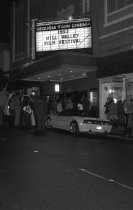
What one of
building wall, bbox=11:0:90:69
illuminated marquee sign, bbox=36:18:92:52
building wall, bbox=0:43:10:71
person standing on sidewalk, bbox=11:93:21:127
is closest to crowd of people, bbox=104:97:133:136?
person standing on sidewalk, bbox=11:93:21:127

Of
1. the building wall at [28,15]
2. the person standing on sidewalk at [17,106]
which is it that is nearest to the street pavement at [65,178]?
the person standing on sidewalk at [17,106]

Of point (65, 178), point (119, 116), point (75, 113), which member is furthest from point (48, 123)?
point (65, 178)

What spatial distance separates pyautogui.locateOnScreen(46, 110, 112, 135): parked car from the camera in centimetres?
1739

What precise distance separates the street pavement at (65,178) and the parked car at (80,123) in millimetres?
4098

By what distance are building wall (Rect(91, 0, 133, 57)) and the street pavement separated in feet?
32.7

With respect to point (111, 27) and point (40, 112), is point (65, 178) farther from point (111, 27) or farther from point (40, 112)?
point (111, 27)

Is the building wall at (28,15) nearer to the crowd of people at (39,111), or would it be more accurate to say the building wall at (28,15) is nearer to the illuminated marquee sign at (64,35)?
the illuminated marquee sign at (64,35)

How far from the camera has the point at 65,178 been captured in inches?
321

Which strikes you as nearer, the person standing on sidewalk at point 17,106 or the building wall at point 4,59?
the person standing on sidewalk at point 17,106

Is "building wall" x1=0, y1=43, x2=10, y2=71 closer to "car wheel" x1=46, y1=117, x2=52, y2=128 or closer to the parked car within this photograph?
"car wheel" x1=46, y1=117, x2=52, y2=128

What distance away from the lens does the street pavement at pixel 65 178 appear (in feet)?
20.5

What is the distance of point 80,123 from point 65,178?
9470 mm

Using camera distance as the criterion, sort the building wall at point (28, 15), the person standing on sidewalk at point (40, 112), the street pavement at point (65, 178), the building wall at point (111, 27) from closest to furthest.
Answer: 1. the street pavement at point (65, 178)
2. the person standing on sidewalk at point (40, 112)
3. the building wall at point (111, 27)
4. the building wall at point (28, 15)

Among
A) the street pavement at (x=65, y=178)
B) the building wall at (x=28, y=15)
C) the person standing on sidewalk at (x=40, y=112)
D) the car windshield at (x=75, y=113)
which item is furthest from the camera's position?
the building wall at (x=28, y=15)
